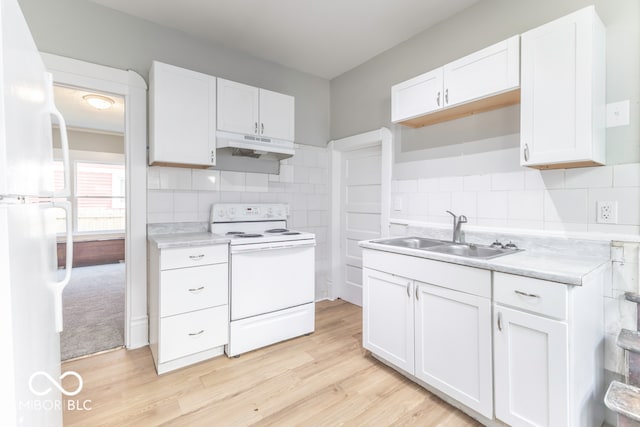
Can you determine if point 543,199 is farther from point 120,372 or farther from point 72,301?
point 72,301

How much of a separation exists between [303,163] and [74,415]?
9.00 ft

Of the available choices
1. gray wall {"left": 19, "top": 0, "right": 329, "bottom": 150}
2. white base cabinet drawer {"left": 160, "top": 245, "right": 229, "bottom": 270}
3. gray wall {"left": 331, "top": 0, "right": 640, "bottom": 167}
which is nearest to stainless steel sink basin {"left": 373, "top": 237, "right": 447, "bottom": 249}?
gray wall {"left": 331, "top": 0, "right": 640, "bottom": 167}

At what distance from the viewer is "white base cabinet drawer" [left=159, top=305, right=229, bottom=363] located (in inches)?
81.8

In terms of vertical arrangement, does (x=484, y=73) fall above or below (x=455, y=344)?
above

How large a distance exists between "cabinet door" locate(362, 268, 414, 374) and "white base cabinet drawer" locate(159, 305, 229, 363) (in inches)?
43.3

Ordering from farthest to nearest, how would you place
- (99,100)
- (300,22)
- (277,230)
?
(99,100)
(277,230)
(300,22)

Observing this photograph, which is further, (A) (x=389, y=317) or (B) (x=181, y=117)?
(B) (x=181, y=117)

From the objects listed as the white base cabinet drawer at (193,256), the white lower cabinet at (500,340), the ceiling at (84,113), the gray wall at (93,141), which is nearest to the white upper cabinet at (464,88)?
the white lower cabinet at (500,340)

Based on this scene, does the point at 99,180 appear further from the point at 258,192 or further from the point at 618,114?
the point at 618,114

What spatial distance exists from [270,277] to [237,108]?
4.90 ft

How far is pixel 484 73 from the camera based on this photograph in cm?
193

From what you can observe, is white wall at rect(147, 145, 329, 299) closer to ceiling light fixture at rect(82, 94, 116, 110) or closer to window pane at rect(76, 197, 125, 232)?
ceiling light fixture at rect(82, 94, 116, 110)

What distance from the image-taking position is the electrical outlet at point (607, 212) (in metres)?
1.63

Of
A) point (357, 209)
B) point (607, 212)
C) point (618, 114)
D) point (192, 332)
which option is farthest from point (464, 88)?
point (192, 332)
